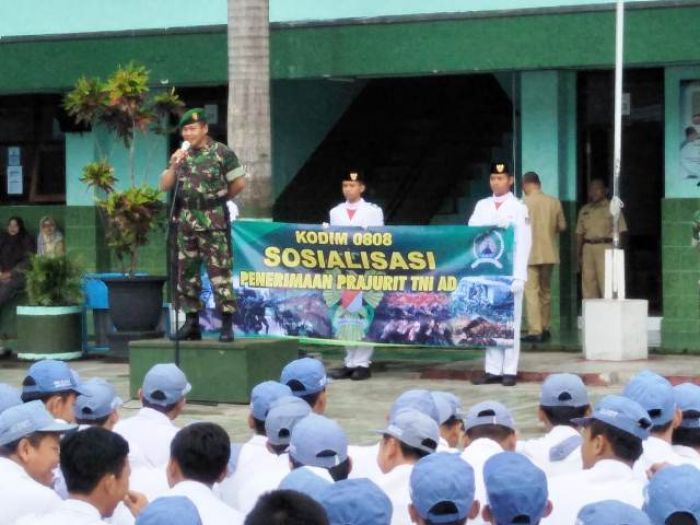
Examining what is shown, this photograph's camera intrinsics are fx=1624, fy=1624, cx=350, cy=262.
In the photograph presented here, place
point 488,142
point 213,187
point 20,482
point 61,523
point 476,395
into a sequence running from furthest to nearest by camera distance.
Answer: point 488,142
point 476,395
point 213,187
point 20,482
point 61,523

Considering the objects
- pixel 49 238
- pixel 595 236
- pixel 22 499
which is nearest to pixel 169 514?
pixel 22 499

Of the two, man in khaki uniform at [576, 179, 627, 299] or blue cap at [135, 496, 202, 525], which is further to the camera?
man in khaki uniform at [576, 179, 627, 299]

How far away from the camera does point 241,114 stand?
16.8 meters

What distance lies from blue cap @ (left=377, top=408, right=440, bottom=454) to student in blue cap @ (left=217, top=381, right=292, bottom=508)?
2.63 feet

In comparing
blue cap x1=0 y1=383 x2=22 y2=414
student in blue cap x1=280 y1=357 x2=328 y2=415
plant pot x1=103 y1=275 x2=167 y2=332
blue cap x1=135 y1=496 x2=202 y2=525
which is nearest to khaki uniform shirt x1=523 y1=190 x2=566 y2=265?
plant pot x1=103 y1=275 x2=167 y2=332

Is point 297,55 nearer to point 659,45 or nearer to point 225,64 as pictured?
point 225,64

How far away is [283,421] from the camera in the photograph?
7.16 meters

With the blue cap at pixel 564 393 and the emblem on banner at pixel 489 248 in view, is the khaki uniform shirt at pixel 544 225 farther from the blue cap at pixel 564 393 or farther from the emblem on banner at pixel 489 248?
the blue cap at pixel 564 393

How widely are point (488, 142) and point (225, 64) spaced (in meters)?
5.00

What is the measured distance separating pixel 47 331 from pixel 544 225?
5.55m

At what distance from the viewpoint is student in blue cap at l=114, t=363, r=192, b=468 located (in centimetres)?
768

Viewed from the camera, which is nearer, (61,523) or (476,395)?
(61,523)

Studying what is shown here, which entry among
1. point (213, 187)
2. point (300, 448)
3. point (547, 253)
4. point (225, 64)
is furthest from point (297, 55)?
point (300, 448)

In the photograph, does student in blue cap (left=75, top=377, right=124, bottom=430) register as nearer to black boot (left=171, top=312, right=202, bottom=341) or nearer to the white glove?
black boot (left=171, top=312, right=202, bottom=341)
